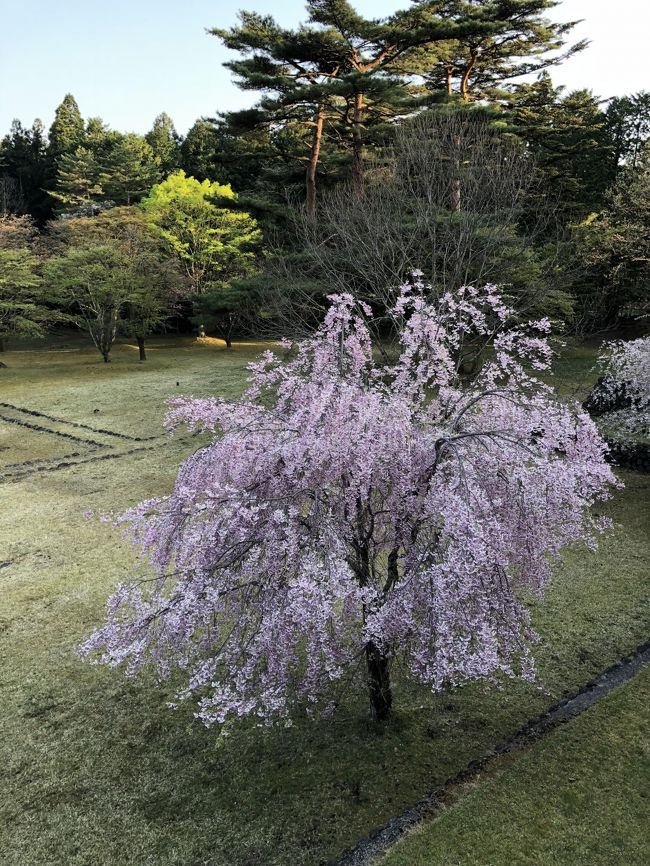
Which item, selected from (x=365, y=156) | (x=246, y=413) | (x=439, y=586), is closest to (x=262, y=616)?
(x=439, y=586)

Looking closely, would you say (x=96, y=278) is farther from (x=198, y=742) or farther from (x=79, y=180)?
(x=198, y=742)

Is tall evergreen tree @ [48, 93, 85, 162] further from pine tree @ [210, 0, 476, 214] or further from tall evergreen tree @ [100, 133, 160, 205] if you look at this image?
pine tree @ [210, 0, 476, 214]

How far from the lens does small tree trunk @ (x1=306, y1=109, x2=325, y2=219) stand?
22609mm

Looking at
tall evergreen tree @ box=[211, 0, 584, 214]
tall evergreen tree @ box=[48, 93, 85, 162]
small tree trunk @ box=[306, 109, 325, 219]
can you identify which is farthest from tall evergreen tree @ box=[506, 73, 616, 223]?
tall evergreen tree @ box=[48, 93, 85, 162]

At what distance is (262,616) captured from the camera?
451 centimetres

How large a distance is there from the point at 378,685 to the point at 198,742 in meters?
1.77

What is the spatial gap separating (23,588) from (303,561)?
6075 millimetres

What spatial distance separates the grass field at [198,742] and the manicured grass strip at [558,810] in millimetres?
261

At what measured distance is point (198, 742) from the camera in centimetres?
550

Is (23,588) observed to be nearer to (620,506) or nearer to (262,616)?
(262,616)

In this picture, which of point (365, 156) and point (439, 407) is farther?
point (365, 156)

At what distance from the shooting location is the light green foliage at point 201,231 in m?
31.8

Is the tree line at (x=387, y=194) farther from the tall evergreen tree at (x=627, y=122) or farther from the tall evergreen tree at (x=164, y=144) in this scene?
the tall evergreen tree at (x=164, y=144)

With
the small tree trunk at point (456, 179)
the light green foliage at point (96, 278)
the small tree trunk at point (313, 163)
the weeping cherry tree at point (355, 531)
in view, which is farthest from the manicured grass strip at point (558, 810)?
the light green foliage at point (96, 278)
